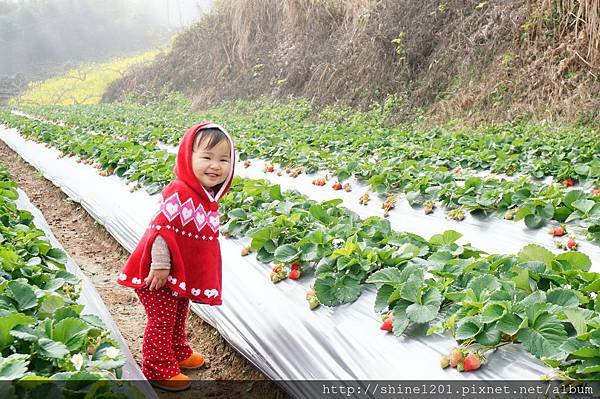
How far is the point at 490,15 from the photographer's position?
12000mm

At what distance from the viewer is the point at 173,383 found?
297 cm

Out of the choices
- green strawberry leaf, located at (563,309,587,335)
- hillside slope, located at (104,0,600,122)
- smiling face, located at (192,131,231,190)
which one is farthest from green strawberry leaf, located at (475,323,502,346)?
hillside slope, located at (104,0,600,122)

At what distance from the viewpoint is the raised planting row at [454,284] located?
1923 millimetres

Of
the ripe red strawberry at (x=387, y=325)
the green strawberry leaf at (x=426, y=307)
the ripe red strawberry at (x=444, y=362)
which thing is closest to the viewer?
the ripe red strawberry at (x=444, y=362)

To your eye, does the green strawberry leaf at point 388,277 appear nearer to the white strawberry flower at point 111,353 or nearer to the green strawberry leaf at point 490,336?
the green strawberry leaf at point 490,336

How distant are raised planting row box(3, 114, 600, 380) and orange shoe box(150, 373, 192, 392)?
0.73 meters

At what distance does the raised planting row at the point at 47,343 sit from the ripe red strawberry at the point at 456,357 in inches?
43.5

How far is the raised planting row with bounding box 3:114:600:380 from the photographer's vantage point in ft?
6.31

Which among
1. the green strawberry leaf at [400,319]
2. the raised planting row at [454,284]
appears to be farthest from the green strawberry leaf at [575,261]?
the green strawberry leaf at [400,319]

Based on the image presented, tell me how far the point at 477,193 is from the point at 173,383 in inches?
113

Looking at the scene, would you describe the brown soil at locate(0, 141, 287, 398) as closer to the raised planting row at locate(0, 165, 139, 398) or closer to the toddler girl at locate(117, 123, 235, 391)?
the toddler girl at locate(117, 123, 235, 391)

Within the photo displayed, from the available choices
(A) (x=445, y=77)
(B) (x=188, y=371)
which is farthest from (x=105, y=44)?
(B) (x=188, y=371)

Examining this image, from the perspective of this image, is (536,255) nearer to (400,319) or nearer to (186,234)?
(400,319)

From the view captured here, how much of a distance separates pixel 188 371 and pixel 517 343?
1.98 meters
